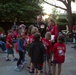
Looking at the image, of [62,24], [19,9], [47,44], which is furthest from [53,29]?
[62,24]

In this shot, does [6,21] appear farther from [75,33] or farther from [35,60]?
[35,60]

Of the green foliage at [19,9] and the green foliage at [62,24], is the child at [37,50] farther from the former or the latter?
the green foliage at [62,24]

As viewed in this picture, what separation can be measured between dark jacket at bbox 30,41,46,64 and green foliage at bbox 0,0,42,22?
45.6 ft

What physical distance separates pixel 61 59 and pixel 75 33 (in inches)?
407

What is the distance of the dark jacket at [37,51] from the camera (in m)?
5.80

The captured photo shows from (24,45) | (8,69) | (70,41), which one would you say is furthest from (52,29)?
(70,41)

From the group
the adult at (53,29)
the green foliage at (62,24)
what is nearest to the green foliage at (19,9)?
the green foliage at (62,24)

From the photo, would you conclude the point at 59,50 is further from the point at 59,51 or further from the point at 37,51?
the point at 37,51

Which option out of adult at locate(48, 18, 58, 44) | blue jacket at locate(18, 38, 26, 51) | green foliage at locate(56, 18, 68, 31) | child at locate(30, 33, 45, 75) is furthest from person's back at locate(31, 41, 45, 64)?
green foliage at locate(56, 18, 68, 31)

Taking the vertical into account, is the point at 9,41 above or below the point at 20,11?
below

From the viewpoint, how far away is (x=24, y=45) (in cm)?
755

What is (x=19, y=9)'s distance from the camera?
64.8ft

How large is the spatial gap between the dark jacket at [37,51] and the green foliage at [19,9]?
13909mm

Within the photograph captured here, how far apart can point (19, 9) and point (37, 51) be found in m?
14.3
